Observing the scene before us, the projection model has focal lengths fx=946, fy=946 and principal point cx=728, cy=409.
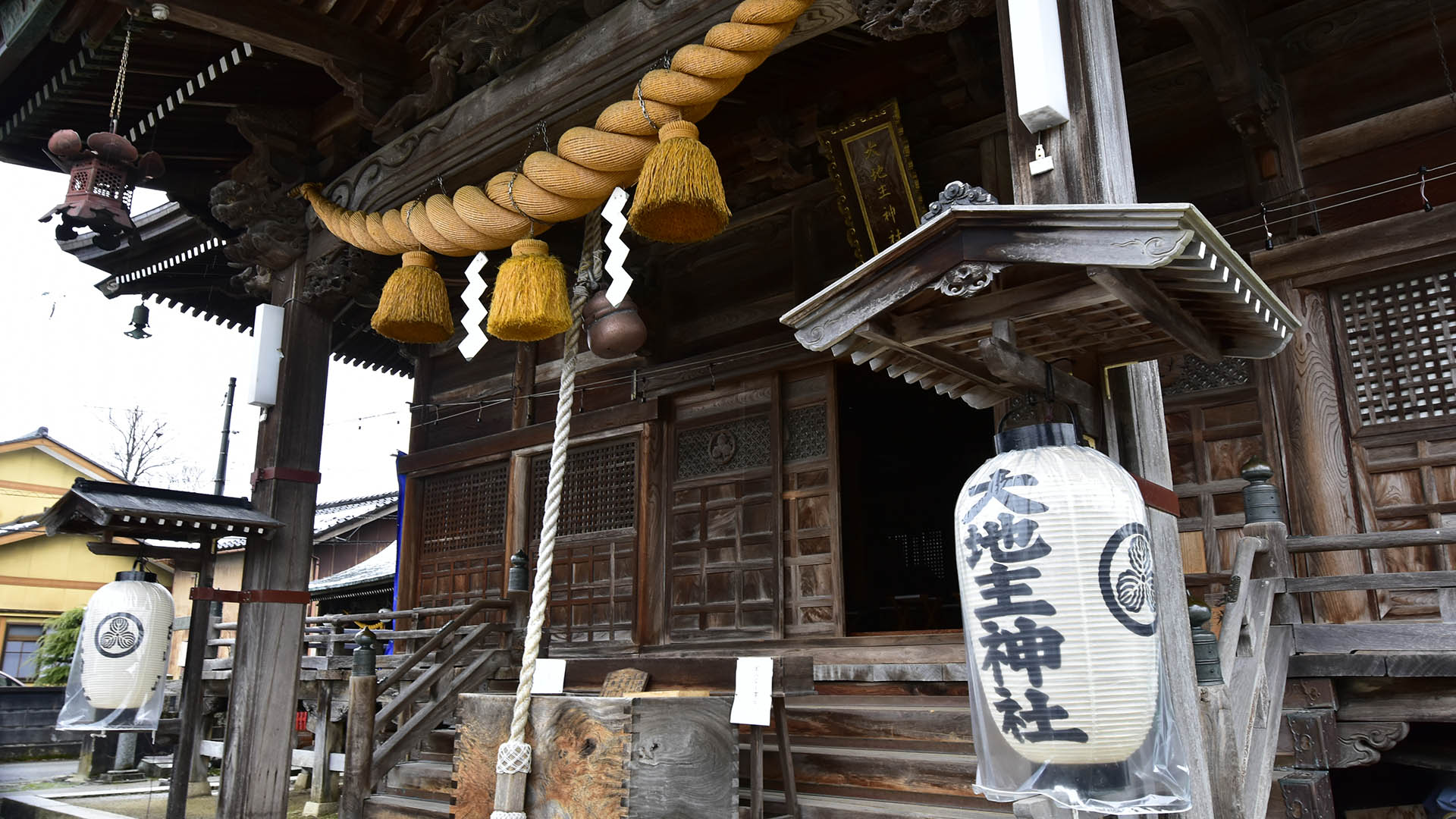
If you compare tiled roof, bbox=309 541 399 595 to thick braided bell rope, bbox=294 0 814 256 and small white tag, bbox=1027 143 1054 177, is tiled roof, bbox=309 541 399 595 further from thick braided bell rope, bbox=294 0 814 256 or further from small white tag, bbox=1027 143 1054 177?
small white tag, bbox=1027 143 1054 177

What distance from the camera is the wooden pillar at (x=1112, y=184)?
3318 mm

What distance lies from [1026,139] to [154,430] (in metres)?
32.9

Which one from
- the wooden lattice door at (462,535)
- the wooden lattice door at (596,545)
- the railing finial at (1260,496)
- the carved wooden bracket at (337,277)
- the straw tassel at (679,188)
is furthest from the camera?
the wooden lattice door at (462,535)

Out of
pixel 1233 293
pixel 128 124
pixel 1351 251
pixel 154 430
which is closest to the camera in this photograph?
pixel 1233 293

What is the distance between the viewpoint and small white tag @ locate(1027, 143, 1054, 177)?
3.36 m

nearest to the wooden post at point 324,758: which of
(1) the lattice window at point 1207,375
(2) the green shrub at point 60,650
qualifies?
(1) the lattice window at point 1207,375

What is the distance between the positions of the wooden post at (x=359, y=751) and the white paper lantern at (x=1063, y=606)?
453 centimetres

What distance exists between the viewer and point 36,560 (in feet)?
75.5

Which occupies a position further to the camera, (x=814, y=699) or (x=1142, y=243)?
(x=814, y=699)

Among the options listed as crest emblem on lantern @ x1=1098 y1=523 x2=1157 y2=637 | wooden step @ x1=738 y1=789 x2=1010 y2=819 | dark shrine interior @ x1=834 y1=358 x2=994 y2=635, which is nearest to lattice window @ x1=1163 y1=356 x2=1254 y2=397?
wooden step @ x1=738 y1=789 x2=1010 y2=819

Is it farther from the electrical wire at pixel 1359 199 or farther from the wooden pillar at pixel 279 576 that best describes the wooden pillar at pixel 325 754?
the electrical wire at pixel 1359 199

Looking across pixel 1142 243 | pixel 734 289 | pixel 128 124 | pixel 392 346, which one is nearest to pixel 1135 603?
pixel 1142 243

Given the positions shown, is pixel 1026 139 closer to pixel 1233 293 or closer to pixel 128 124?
pixel 1233 293

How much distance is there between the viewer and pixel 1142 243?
2.66 m
